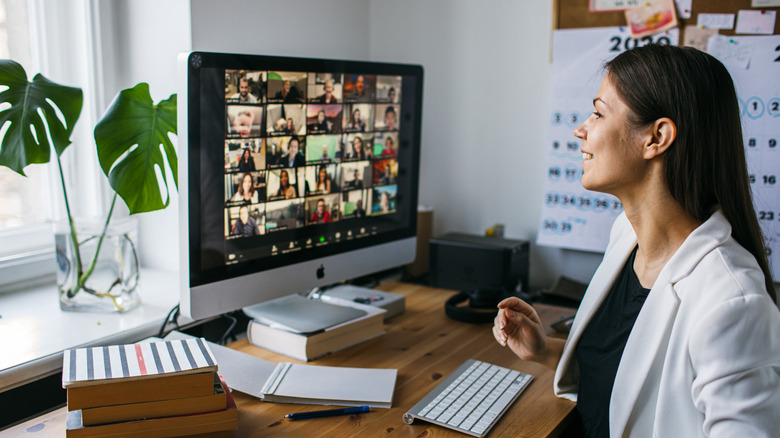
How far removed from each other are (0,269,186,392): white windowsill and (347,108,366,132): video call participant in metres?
0.61

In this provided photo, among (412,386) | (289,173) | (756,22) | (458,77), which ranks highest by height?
(756,22)

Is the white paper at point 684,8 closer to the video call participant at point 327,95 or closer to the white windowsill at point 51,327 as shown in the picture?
the video call participant at point 327,95

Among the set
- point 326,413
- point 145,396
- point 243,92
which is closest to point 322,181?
point 243,92

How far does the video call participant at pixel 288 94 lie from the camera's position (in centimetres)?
132

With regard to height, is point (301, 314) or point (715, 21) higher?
point (715, 21)

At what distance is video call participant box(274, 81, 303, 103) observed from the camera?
1317mm

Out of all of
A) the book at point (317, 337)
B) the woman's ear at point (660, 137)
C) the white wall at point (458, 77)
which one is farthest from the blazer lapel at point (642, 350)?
the white wall at point (458, 77)

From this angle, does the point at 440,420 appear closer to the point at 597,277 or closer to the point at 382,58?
the point at 597,277

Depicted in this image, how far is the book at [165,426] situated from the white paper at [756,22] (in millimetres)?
1544

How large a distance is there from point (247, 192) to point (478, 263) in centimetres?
83

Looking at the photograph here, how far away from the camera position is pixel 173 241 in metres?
1.75

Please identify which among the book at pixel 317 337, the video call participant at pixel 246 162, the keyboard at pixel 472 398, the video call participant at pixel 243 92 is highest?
the video call participant at pixel 243 92

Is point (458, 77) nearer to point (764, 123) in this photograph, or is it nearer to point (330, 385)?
point (764, 123)

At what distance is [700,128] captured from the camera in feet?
3.43
